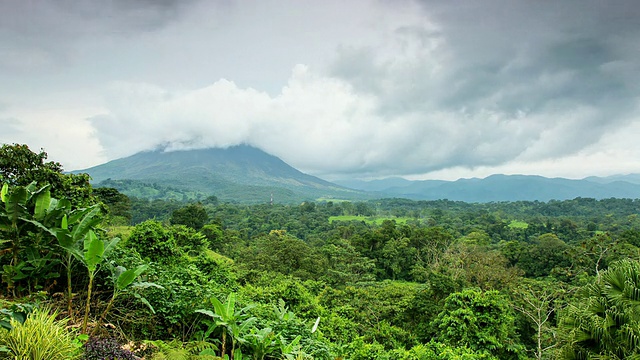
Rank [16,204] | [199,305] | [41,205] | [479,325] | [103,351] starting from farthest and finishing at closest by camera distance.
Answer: [479,325] < [199,305] < [41,205] < [16,204] < [103,351]

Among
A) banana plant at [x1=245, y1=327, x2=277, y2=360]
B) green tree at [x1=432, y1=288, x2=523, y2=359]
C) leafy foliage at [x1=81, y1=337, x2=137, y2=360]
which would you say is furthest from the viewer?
green tree at [x1=432, y1=288, x2=523, y2=359]

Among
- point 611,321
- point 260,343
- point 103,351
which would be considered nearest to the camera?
point 103,351

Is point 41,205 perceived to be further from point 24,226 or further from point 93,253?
point 93,253

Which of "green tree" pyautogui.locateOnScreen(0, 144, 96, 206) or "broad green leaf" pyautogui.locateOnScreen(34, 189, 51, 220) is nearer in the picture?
"broad green leaf" pyautogui.locateOnScreen(34, 189, 51, 220)

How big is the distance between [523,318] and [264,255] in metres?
15.3

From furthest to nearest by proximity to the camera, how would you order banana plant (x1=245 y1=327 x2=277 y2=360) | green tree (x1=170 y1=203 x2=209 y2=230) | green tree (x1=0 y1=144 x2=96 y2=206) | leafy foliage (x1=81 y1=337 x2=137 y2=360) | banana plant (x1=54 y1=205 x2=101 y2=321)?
green tree (x1=170 y1=203 x2=209 y2=230) → green tree (x1=0 y1=144 x2=96 y2=206) → banana plant (x1=245 y1=327 x2=277 y2=360) → banana plant (x1=54 y1=205 x2=101 y2=321) → leafy foliage (x1=81 y1=337 x2=137 y2=360)

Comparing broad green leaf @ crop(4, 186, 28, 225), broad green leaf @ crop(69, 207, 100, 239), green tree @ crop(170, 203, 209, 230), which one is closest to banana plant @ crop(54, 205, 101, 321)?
broad green leaf @ crop(69, 207, 100, 239)

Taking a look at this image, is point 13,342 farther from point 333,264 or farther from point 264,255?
point 333,264

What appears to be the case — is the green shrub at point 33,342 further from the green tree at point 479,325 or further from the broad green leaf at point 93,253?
the green tree at point 479,325

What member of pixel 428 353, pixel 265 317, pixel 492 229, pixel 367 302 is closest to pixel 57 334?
pixel 265 317

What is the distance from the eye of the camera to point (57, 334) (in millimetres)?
2328

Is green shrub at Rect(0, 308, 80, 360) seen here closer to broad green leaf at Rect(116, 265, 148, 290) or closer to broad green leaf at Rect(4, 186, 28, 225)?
broad green leaf at Rect(116, 265, 148, 290)

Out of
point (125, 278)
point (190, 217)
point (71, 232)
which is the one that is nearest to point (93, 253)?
point (125, 278)

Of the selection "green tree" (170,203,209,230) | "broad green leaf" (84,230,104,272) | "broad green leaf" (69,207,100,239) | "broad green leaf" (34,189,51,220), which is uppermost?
"broad green leaf" (34,189,51,220)
